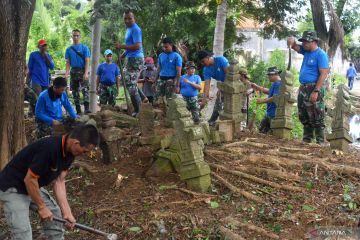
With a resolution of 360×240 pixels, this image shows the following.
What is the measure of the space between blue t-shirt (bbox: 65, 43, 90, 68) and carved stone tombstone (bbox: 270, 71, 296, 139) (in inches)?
161

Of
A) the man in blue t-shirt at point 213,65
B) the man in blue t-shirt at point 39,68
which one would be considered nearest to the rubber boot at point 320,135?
the man in blue t-shirt at point 213,65

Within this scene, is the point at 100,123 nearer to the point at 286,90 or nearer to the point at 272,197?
the point at 272,197

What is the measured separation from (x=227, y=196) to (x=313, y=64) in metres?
3.15

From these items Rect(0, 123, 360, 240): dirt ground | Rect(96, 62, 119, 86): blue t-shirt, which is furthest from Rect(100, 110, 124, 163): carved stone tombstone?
Rect(96, 62, 119, 86): blue t-shirt

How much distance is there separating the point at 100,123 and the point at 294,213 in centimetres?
307

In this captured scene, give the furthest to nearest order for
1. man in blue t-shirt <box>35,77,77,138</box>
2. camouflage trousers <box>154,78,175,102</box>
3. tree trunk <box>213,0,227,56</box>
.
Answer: tree trunk <box>213,0,227,56</box> < camouflage trousers <box>154,78,175,102</box> < man in blue t-shirt <box>35,77,77,138</box>

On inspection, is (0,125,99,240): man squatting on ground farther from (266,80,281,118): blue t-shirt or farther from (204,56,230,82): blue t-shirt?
(266,80,281,118): blue t-shirt

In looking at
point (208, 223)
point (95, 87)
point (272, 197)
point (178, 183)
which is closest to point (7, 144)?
point (178, 183)

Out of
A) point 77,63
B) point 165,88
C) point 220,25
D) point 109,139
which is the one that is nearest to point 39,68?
point 77,63

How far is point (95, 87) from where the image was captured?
9.91 metres

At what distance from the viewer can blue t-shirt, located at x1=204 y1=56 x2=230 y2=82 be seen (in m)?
7.93

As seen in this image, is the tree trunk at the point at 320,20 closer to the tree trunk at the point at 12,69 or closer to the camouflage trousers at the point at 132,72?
the camouflage trousers at the point at 132,72

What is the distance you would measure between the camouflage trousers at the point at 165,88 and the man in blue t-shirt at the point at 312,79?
2374 mm

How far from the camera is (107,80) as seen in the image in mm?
9516
